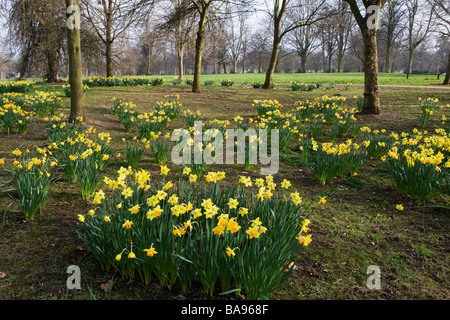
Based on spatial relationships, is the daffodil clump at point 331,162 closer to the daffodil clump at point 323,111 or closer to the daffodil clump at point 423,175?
the daffodil clump at point 423,175

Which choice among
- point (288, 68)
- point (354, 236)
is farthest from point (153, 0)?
point (288, 68)

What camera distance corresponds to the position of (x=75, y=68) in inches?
235

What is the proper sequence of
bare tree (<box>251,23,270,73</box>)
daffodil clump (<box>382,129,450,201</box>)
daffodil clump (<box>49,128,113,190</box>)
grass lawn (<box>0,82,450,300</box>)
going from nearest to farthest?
grass lawn (<box>0,82,450,300</box>), daffodil clump (<box>49,128,113,190</box>), daffodil clump (<box>382,129,450,201</box>), bare tree (<box>251,23,270,73</box>)

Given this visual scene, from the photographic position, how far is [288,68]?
6500 cm

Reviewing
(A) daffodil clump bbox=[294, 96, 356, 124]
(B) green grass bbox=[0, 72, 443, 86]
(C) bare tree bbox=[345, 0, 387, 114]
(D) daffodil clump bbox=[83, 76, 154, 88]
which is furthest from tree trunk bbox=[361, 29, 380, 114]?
(B) green grass bbox=[0, 72, 443, 86]

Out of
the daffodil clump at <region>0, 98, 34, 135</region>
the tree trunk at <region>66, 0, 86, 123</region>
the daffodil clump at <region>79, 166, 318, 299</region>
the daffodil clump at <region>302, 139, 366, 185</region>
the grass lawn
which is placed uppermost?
the tree trunk at <region>66, 0, 86, 123</region>

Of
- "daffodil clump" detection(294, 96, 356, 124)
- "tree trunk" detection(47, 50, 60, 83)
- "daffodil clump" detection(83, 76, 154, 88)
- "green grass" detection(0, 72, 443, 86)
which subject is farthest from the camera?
"green grass" detection(0, 72, 443, 86)

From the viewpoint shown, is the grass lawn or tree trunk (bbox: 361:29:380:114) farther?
tree trunk (bbox: 361:29:380:114)

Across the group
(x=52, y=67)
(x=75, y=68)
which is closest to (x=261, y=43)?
(x=52, y=67)

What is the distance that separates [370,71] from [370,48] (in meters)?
0.54

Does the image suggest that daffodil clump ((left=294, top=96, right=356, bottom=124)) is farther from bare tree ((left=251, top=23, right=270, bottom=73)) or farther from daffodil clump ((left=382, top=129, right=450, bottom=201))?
bare tree ((left=251, top=23, right=270, bottom=73))

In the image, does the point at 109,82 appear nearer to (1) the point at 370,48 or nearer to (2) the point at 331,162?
(1) the point at 370,48

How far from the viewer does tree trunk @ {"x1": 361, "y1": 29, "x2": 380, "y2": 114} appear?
291 inches

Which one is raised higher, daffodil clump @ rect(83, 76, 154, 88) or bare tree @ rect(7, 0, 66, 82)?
bare tree @ rect(7, 0, 66, 82)
